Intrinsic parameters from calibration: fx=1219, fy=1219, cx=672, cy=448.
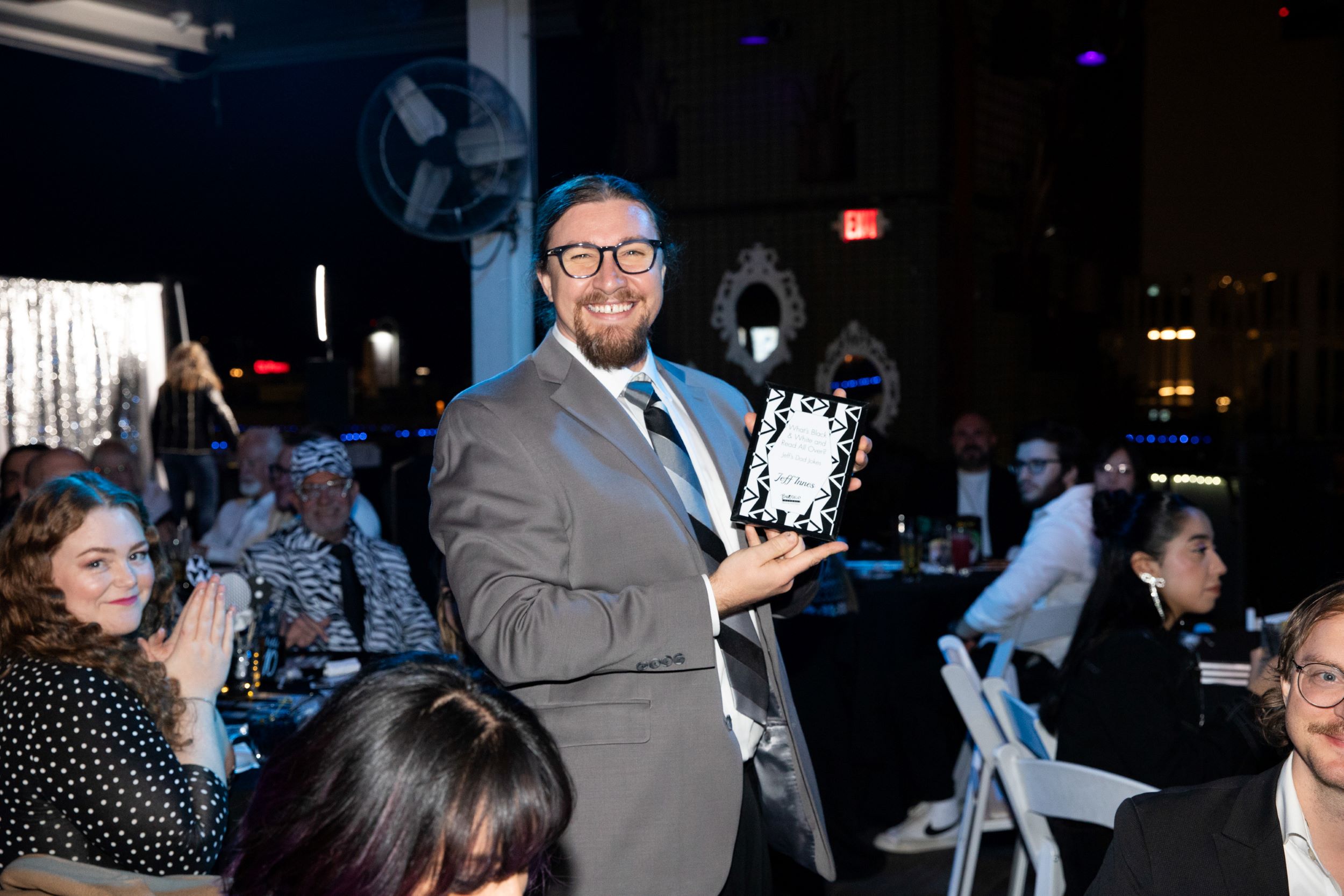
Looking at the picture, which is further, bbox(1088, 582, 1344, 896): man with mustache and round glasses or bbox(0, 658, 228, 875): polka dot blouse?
bbox(0, 658, 228, 875): polka dot blouse

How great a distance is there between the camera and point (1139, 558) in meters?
2.84

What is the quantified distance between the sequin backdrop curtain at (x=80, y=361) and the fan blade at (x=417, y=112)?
7.58 meters

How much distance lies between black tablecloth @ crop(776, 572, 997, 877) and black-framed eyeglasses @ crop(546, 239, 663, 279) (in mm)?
2727

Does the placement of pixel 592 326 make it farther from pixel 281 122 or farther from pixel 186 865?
pixel 281 122

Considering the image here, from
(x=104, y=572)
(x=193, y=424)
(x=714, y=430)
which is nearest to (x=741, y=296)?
(x=193, y=424)

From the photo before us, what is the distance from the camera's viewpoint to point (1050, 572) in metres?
4.37

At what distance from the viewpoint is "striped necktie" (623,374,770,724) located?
5.86ft

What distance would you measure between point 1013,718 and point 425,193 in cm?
277

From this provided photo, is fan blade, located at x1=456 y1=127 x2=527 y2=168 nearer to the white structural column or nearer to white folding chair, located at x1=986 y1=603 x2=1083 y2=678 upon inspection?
the white structural column

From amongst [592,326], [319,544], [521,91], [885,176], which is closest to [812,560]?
[592,326]

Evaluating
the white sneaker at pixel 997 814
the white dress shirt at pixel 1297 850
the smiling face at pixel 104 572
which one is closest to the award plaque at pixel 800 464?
the white dress shirt at pixel 1297 850

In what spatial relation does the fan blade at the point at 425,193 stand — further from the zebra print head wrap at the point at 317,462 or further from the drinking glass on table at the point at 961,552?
the drinking glass on table at the point at 961,552

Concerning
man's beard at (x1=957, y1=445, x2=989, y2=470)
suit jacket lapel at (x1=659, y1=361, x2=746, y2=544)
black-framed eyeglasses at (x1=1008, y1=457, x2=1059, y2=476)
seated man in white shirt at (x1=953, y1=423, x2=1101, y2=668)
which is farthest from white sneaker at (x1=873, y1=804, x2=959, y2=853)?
suit jacket lapel at (x1=659, y1=361, x2=746, y2=544)

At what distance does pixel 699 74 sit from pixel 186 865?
23.8 ft
